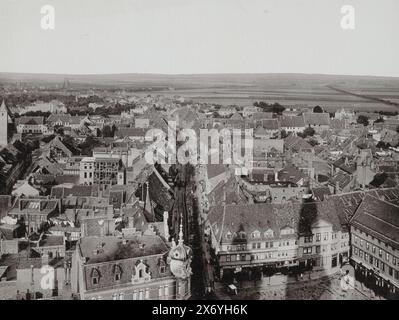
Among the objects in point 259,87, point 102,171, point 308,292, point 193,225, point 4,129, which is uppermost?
point 259,87

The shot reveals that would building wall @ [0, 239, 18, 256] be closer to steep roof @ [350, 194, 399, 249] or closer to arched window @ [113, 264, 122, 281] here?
arched window @ [113, 264, 122, 281]

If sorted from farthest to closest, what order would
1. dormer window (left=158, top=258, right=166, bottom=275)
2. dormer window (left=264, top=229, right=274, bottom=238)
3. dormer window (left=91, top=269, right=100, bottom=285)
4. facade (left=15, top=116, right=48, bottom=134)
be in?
facade (left=15, top=116, right=48, bottom=134), dormer window (left=264, top=229, right=274, bottom=238), dormer window (left=158, top=258, right=166, bottom=275), dormer window (left=91, top=269, right=100, bottom=285)

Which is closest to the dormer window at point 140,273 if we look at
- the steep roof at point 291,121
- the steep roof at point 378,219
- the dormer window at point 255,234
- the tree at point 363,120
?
the dormer window at point 255,234

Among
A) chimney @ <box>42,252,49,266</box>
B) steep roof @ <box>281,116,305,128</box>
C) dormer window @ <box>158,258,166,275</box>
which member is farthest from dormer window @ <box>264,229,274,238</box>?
chimney @ <box>42,252,49,266</box>

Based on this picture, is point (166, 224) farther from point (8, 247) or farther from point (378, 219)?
point (378, 219)

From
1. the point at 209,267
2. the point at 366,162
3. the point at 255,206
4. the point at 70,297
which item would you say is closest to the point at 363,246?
the point at 366,162

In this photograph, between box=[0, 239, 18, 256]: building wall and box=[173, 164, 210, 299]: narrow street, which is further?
box=[173, 164, 210, 299]: narrow street

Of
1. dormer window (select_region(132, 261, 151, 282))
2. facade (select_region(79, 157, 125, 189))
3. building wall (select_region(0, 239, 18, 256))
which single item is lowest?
dormer window (select_region(132, 261, 151, 282))

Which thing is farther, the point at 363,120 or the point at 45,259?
the point at 363,120

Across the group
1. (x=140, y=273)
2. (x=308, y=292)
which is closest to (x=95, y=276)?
(x=140, y=273)
